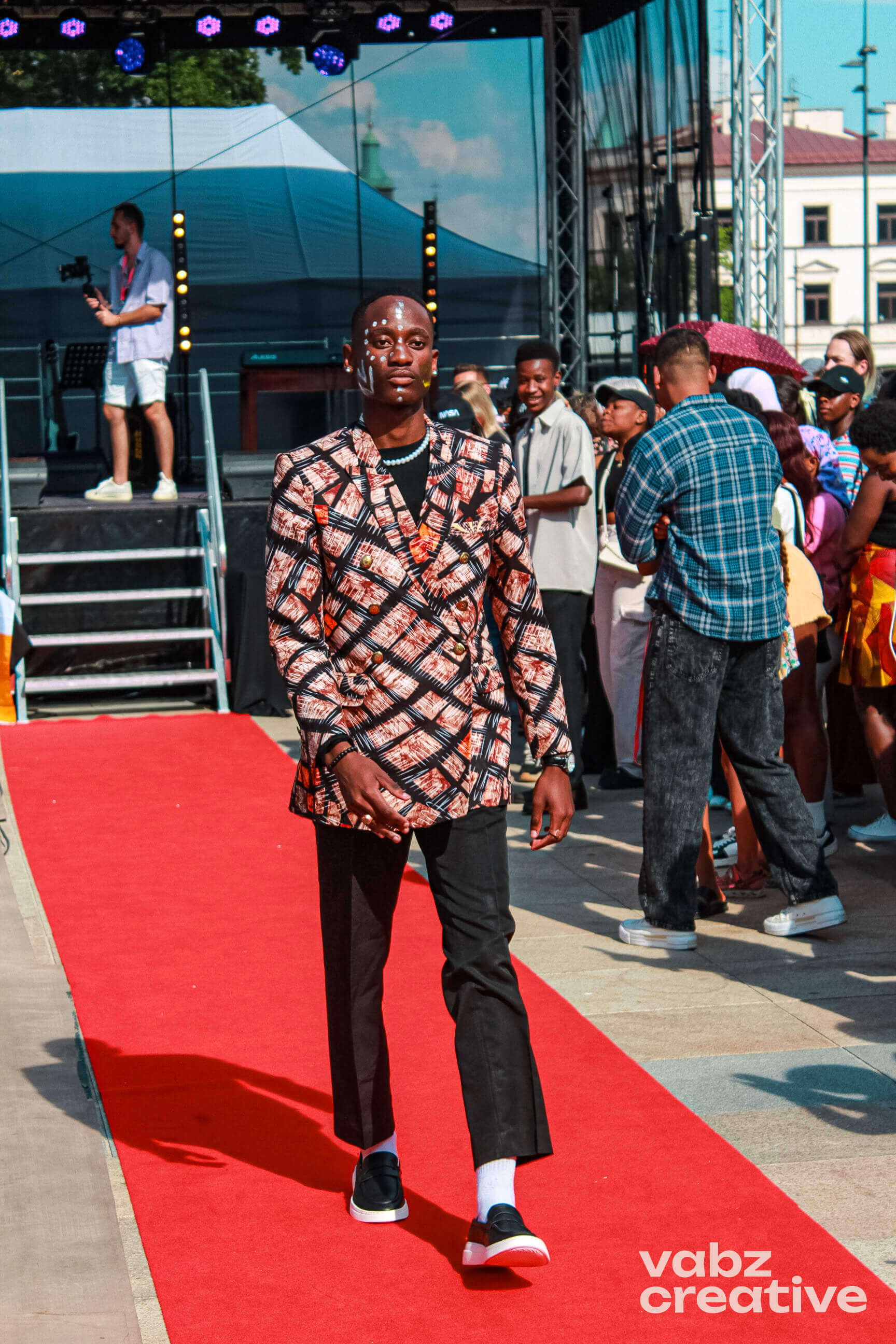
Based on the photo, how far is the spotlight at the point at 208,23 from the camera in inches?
645

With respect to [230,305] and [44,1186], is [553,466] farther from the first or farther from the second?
[230,305]

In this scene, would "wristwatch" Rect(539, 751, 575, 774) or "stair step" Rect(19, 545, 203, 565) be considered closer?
"wristwatch" Rect(539, 751, 575, 774)

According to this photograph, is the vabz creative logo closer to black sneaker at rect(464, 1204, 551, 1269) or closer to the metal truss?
black sneaker at rect(464, 1204, 551, 1269)

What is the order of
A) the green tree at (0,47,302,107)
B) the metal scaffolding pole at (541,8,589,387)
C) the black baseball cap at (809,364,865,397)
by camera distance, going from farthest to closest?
the green tree at (0,47,302,107) → the metal scaffolding pole at (541,8,589,387) → the black baseball cap at (809,364,865,397)

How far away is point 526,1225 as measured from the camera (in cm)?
327

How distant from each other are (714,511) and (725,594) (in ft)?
0.85

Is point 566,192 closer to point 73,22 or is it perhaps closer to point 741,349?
point 73,22

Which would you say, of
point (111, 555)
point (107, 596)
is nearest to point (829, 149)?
point (111, 555)

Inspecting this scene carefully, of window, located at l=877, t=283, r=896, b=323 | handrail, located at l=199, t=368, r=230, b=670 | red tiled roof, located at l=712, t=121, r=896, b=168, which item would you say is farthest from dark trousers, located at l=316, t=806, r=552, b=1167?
window, located at l=877, t=283, r=896, b=323

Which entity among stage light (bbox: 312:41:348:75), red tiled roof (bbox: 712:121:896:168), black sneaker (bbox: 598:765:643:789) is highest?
red tiled roof (bbox: 712:121:896:168)

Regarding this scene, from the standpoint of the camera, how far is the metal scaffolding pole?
16234 millimetres

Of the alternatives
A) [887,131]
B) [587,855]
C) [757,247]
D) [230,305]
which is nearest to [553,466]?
[587,855]

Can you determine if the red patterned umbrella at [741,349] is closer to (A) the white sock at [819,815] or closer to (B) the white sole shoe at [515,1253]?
(A) the white sock at [819,815]

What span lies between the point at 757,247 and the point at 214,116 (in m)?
9.59
